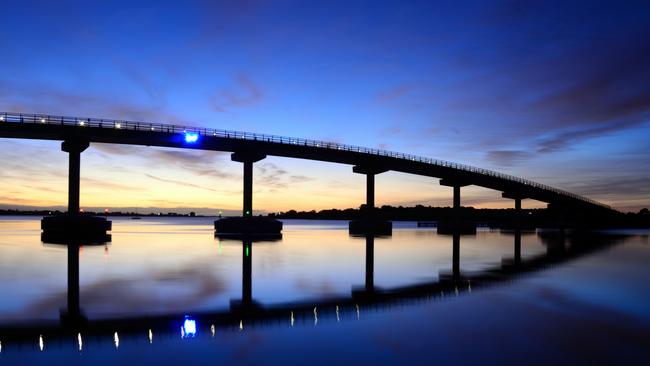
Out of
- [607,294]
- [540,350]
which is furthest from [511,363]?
[607,294]

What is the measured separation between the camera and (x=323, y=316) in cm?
1736

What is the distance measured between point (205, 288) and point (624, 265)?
32.0 meters

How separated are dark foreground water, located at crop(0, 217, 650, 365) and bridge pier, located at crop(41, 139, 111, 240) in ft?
105

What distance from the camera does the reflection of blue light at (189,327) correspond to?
14453mm

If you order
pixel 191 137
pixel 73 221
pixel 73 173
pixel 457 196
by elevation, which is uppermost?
pixel 191 137

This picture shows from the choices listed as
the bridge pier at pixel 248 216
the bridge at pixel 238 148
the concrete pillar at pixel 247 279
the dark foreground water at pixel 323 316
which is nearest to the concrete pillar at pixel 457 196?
the bridge at pixel 238 148

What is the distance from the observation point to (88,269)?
31.4 meters

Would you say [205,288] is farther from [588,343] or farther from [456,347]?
[588,343]

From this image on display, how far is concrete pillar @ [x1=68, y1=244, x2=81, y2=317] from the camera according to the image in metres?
18.3

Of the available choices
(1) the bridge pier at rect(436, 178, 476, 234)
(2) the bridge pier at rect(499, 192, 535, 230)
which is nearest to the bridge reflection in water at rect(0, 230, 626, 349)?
(1) the bridge pier at rect(436, 178, 476, 234)

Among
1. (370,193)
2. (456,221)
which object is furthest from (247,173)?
(456,221)

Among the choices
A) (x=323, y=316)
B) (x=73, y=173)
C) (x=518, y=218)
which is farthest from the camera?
(x=518, y=218)

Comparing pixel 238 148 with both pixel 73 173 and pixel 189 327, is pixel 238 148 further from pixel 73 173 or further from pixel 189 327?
pixel 189 327

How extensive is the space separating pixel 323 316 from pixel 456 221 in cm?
9926
